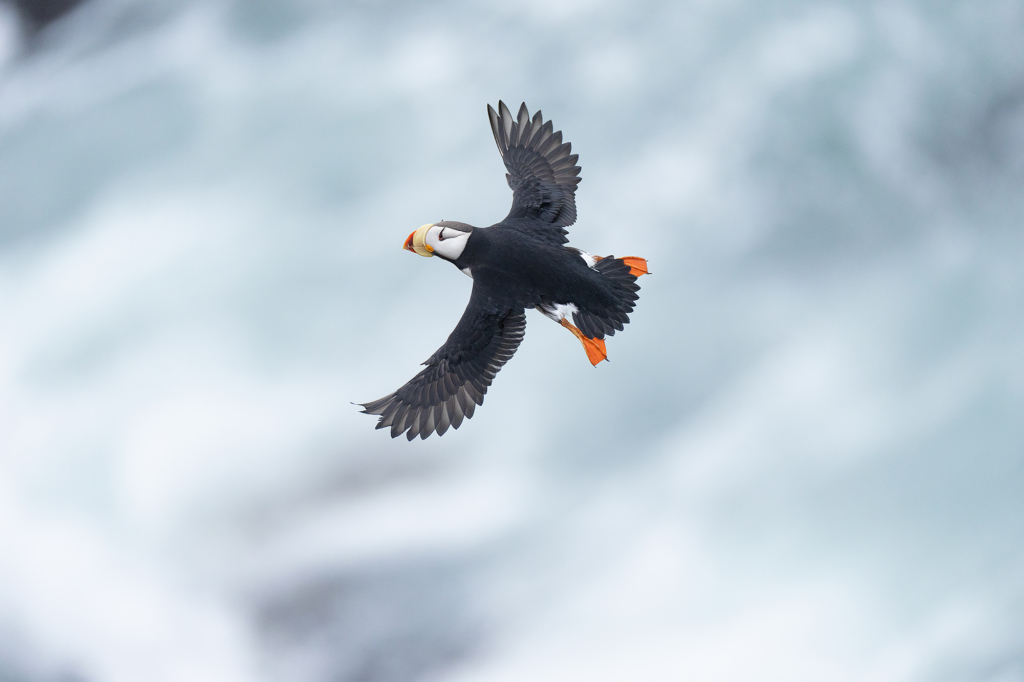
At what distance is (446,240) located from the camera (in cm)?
611

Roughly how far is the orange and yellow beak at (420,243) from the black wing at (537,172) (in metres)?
0.66

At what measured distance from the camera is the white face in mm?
6047

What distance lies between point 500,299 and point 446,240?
0.63 meters

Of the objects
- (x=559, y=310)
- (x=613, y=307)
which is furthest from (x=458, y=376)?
(x=613, y=307)

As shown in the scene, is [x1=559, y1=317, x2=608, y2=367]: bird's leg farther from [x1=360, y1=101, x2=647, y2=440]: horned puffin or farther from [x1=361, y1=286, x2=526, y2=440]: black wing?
[x1=361, y1=286, x2=526, y2=440]: black wing

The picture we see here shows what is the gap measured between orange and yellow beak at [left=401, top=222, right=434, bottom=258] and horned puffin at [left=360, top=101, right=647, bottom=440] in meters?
→ 0.01

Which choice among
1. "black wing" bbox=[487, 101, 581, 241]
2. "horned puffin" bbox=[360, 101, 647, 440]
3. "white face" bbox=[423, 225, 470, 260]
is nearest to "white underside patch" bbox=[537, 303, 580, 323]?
"horned puffin" bbox=[360, 101, 647, 440]

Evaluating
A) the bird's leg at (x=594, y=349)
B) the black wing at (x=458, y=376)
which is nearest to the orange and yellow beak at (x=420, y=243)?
the black wing at (x=458, y=376)

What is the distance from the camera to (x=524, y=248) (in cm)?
596

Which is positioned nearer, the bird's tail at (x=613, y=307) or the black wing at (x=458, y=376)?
the bird's tail at (x=613, y=307)

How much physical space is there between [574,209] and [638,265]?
74 centimetres

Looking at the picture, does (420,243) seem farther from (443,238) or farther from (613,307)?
(613,307)

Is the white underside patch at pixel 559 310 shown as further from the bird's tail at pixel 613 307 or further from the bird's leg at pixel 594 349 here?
the bird's leg at pixel 594 349

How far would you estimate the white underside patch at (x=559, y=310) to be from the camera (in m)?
5.99
